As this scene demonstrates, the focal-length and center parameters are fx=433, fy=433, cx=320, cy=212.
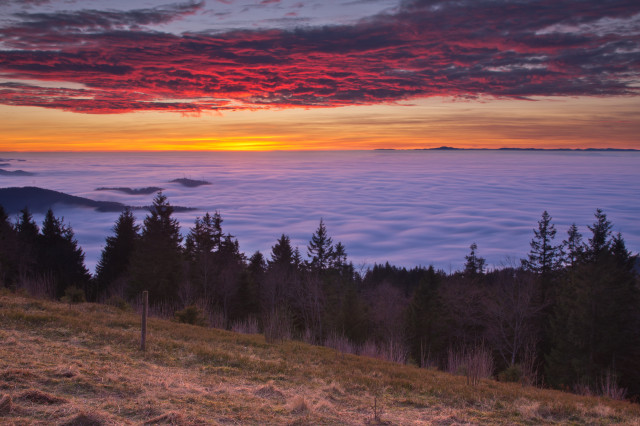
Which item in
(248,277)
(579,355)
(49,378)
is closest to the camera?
(49,378)

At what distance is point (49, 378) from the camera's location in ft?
22.0

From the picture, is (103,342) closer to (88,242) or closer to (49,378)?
(49,378)

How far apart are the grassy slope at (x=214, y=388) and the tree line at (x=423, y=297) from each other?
9.27 metres

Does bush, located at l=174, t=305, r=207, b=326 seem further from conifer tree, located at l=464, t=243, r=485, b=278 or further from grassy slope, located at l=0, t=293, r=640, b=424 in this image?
conifer tree, located at l=464, t=243, r=485, b=278

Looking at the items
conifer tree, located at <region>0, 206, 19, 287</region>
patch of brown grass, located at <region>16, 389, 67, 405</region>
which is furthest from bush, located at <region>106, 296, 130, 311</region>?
conifer tree, located at <region>0, 206, 19, 287</region>

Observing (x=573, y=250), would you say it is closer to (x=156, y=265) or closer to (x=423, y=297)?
(x=423, y=297)

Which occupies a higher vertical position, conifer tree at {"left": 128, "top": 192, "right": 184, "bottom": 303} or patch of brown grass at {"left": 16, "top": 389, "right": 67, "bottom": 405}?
patch of brown grass at {"left": 16, "top": 389, "right": 67, "bottom": 405}

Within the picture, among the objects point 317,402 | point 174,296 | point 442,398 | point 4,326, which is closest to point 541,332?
point 174,296

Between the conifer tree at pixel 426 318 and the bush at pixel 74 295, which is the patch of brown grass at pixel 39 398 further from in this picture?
the conifer tree at pixel 426 318

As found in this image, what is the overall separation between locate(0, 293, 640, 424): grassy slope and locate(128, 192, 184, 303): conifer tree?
771 inches

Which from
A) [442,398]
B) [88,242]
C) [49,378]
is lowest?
[88,242]

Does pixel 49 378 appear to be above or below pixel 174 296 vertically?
above

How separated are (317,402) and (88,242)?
127m

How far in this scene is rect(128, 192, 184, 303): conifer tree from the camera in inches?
1223
